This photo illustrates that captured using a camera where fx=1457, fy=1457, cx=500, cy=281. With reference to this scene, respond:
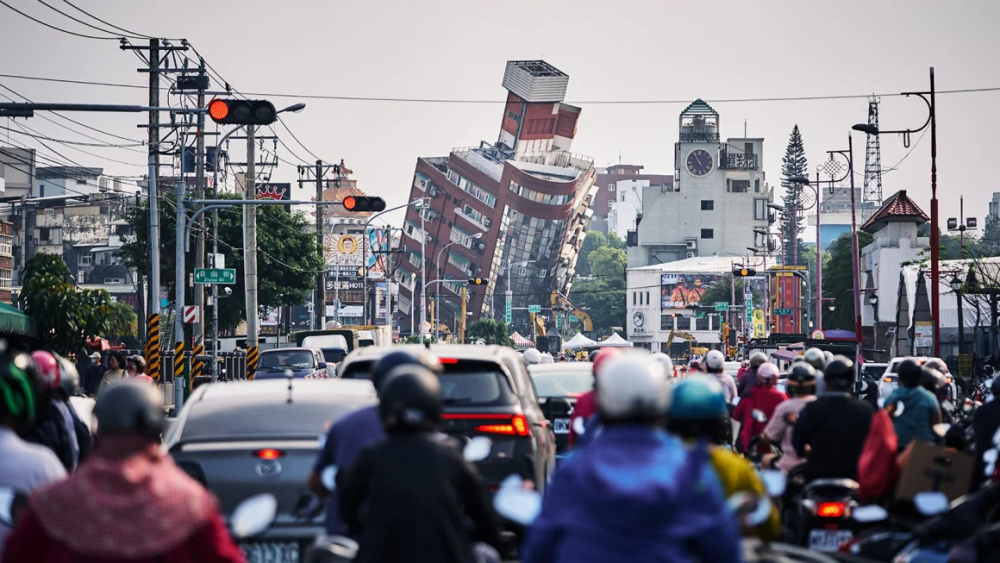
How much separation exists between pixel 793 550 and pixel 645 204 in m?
161

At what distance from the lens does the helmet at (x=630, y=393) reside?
444 cm

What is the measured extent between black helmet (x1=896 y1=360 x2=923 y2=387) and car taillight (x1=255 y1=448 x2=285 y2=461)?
5.07m

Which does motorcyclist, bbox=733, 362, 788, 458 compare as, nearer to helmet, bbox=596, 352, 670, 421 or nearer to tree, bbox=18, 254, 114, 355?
helmet, bbox=596, 352, 670, 421

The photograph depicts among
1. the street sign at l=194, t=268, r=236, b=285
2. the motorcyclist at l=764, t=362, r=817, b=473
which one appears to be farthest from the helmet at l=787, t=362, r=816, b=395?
the street sign at l=194, t=268, r=236, b=285

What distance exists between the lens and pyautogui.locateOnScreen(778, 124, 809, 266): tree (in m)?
156

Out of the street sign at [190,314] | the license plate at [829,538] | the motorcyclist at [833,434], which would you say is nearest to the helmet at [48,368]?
the license plate at [829,538]

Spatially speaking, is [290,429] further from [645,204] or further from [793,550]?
[645,204]

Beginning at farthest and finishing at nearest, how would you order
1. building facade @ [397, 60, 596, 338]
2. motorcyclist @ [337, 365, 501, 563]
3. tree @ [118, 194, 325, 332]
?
building facade @ [397, 60, 596, 338] → tree @ [118, 194, 325, 332] → motorcyclist @ [337, 365, 501, 563]

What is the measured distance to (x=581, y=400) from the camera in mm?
10742

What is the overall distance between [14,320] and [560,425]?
1710 cm

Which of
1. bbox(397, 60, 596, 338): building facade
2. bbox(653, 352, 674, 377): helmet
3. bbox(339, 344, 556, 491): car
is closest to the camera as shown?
bbox(339, 344, 556, 491): car

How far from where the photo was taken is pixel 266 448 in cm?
799

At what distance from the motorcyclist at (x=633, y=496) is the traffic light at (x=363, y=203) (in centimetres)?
2669

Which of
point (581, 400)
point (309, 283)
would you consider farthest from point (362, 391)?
point (309, 283)
